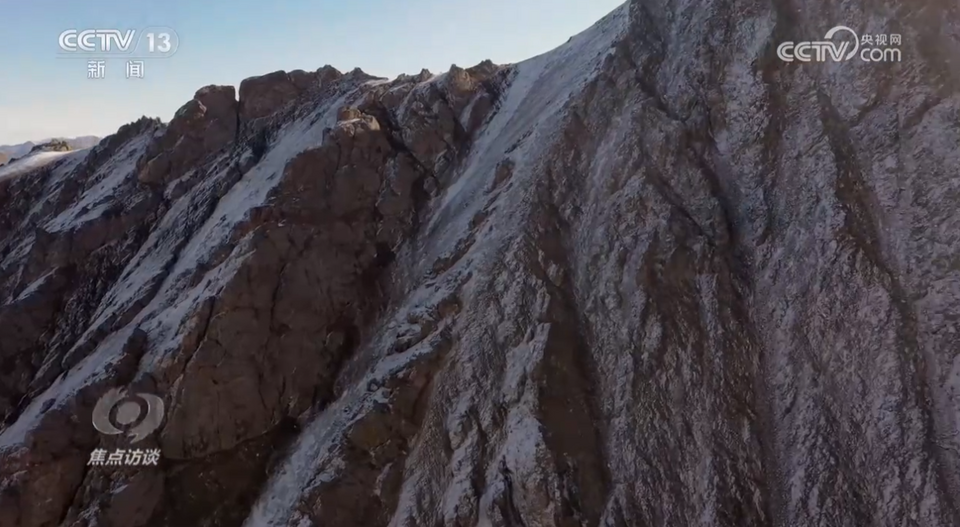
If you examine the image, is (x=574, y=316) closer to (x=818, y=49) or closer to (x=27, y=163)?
(x=818, y=49)

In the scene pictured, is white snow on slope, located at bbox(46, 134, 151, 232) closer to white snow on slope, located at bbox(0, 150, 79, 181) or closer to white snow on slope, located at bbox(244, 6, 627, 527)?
white snow on slope, located at bbox(0, 150, 79, 181)

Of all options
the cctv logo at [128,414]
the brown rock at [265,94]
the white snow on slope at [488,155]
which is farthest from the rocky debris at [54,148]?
the white snow on slope at [488,155]

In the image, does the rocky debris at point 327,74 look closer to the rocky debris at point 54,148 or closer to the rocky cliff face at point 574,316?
the rocky cliff face at point 574,316

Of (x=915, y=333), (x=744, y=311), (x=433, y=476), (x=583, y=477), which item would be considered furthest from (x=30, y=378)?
(x=915, y=333)

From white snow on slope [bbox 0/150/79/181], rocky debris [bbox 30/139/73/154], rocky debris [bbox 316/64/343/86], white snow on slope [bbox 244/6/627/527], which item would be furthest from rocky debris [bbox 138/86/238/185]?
rocky debris [bbox 30/139/73/154]

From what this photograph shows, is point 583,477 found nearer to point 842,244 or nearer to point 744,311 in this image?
point 744,311

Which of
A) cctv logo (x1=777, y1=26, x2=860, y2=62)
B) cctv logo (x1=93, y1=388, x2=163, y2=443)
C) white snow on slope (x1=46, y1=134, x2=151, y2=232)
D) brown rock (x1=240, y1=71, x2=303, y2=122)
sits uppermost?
brown rock (x1=240, y1=71, x2=303, y2=122)
